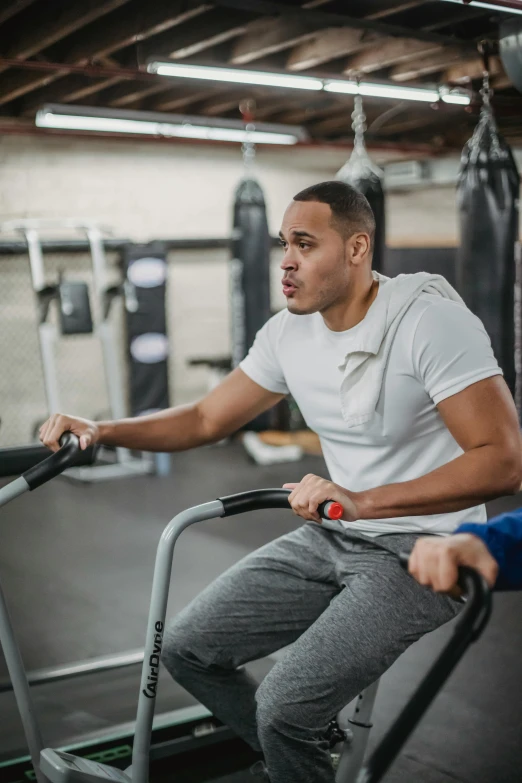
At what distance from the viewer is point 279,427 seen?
833cm

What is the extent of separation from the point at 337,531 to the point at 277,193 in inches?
305

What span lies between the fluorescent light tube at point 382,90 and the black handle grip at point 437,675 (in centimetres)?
315

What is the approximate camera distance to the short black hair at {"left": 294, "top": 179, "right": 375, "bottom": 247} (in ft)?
6.77

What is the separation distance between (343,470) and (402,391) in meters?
0.29

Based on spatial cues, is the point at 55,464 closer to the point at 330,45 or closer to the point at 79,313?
the point at 330,45

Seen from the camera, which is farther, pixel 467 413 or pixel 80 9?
pixel 80 9

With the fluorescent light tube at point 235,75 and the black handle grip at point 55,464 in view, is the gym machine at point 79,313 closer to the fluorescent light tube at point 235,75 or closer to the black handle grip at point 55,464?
the fluorescent light tube at point 235,75

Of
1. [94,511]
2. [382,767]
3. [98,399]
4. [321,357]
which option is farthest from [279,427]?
[382,767]

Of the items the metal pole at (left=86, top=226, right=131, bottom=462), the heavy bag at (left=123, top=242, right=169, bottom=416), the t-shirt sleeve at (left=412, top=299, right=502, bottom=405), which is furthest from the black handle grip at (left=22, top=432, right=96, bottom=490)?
the heavy bag at (left=123, top=242, right=169, bottom=416)

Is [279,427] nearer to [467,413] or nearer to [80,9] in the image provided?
[80,9]

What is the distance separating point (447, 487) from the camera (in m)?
1.73

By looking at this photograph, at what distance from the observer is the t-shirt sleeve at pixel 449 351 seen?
180 centimetres

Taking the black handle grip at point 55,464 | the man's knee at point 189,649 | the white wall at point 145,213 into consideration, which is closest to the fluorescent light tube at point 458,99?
the black handle grip at point 55,464

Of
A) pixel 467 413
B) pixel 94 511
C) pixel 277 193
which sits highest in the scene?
pixel 277 193
